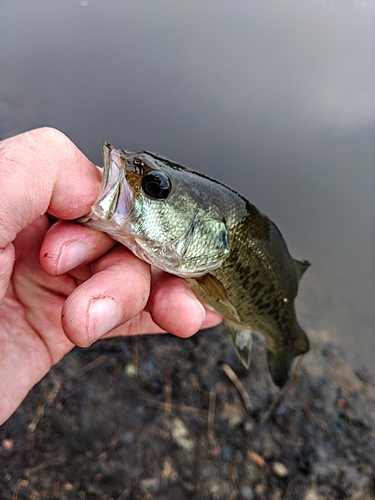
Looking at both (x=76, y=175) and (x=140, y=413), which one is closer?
(x=76, y=175)

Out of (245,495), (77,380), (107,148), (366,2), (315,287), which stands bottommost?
(77,380)

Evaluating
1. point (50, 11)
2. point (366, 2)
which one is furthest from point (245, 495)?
point (50, 11)

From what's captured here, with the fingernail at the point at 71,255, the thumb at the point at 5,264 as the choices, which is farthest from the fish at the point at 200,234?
the thumb at the point at 5,264

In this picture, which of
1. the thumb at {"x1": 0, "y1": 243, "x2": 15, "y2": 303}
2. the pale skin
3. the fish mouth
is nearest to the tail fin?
the pale skin

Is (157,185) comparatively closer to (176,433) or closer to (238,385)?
(176,433)

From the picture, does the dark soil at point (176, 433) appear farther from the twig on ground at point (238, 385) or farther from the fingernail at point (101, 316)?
the fingernail at point (101, 316)

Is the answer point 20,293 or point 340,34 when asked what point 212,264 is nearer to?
point 20,293

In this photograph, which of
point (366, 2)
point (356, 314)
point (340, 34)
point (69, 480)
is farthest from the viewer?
point (340, 34)
